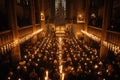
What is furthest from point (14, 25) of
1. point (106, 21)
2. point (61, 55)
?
point (106, 21)

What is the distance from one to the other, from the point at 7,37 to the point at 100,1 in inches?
625

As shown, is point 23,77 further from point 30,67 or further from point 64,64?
point 64,64

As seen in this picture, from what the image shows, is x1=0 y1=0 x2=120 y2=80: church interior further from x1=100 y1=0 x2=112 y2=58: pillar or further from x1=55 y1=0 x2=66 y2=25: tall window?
x1=55 y1=0 x2=66 y2=25: tall window

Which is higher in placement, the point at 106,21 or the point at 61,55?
the point at 106,21

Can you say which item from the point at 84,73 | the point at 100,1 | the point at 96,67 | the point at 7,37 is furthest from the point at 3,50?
the point at 100,1

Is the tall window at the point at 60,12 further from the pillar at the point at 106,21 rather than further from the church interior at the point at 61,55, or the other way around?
the pillar at the point at 106,21

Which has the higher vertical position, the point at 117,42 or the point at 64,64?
the point at 117,42

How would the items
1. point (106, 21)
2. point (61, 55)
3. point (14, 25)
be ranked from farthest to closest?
point (61, 55)
point (106, 21)
point (14, 25)

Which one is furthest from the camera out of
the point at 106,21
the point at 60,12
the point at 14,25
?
the point at 60,12

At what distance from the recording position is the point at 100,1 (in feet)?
72.6

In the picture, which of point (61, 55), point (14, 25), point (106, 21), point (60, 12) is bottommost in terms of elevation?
point (61, 55)

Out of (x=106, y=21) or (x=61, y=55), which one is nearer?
(x=106, y=21)

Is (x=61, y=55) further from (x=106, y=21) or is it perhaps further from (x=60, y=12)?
(x=60, y=12)

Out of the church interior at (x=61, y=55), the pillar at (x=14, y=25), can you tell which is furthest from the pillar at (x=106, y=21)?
the pillar at (x=14, y=25)
